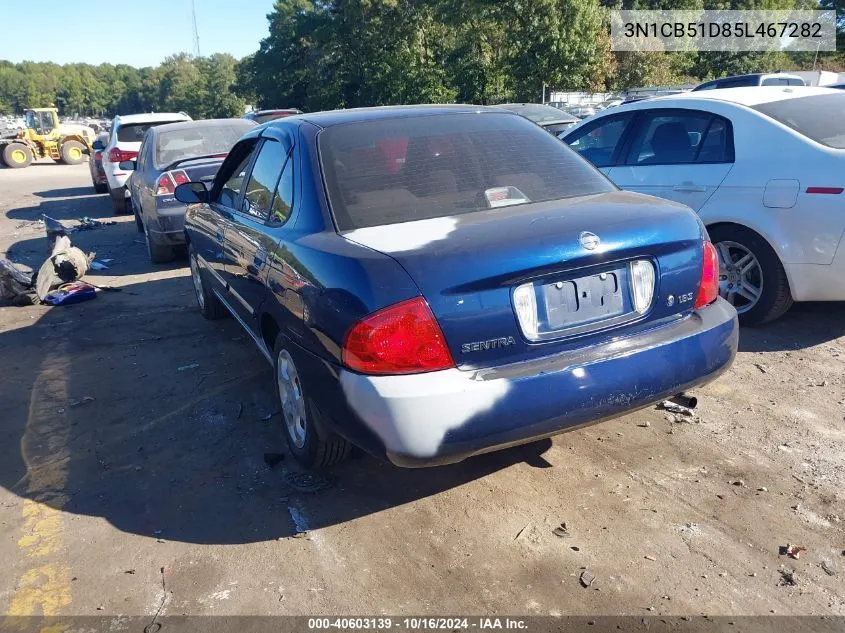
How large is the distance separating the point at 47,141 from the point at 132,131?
71.1ft

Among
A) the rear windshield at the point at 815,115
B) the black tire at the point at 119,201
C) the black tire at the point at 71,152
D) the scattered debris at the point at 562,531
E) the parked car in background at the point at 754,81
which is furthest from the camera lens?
the black tire at the point at 71,152

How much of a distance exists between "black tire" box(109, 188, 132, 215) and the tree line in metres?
23.0

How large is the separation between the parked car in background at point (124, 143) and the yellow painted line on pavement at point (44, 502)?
28.8 feet

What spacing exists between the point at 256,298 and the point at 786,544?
108 inches

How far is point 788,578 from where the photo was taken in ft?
8.47

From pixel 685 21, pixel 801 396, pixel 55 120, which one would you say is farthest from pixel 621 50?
Result: pixel 801 396

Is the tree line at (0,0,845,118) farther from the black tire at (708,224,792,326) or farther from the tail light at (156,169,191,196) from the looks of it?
the black tire at (708,224,792,326)

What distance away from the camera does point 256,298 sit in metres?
3.77

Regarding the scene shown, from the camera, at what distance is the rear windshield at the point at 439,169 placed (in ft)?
10.3

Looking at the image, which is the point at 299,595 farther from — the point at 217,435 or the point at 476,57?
the point at 476,57

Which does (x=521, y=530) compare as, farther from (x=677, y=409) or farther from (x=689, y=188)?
(x=689, y=188)

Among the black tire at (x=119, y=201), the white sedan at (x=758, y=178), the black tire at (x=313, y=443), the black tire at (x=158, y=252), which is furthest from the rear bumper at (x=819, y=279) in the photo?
the black tire at (x=119, y=201)

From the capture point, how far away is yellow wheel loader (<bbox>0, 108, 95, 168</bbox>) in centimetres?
3009

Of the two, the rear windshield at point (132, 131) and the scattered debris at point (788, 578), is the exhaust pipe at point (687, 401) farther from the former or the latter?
the rear windshield at point (132, 131)
